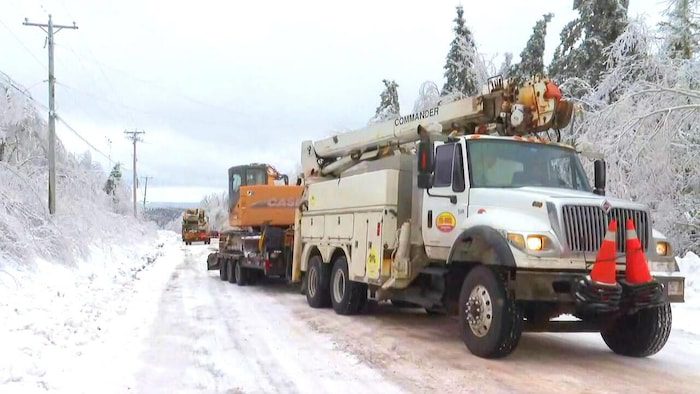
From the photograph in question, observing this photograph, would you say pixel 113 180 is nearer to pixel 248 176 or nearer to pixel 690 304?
pixel 248 176

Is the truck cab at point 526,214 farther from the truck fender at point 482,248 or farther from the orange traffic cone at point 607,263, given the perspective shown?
the orange traffic cone at point 607,263

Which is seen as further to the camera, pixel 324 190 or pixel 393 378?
pixel 324 190

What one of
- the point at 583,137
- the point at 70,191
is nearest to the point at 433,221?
the point at 583,137

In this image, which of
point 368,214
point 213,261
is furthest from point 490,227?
point 213,261

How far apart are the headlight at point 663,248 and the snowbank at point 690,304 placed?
8.58 ft

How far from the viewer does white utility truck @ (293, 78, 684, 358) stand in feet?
22.5

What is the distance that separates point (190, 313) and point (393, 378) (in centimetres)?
589

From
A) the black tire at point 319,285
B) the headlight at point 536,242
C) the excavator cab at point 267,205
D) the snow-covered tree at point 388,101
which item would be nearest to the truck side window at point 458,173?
the headlight at point 536,242

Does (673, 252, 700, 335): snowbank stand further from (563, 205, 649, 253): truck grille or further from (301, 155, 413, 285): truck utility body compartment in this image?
(301, 155, 413, 285): truck utility body compartment

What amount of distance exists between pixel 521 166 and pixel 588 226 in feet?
4.86

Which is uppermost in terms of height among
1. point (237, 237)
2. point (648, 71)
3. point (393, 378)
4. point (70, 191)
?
point (648, 71)

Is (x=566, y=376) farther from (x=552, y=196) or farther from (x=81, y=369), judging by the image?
(x=81, y=369)

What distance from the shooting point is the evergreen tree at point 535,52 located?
32.2 m

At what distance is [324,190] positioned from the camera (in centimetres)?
1221
